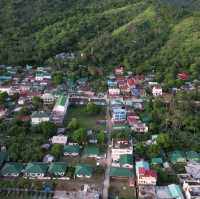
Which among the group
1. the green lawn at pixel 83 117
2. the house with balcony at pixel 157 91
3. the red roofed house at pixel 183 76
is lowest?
the green lawn at pixel 83 117

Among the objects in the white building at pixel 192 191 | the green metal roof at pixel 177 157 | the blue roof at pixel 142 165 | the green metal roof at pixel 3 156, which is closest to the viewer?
the white building at pixel 192 191

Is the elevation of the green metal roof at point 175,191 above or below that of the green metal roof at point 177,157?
below

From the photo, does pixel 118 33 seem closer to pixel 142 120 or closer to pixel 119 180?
pixel 142 120

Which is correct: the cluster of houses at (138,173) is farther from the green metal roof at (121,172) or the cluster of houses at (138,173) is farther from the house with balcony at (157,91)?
the house with balcony at (157,91)

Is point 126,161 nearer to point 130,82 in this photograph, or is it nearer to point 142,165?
point 142,165

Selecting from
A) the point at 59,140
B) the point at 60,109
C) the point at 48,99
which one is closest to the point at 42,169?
the point at 59,140

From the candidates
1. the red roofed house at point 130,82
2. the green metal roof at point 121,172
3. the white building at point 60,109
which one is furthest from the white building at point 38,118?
the red roofed house at point 130,82

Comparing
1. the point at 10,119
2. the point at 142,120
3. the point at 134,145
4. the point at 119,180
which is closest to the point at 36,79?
the point at 10,119

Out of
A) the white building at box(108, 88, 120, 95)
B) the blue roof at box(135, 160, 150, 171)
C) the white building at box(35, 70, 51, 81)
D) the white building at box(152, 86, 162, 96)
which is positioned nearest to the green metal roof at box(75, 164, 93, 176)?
the blue roof at box(135, 160, 150, 171)

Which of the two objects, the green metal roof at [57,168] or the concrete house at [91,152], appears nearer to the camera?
the green metal roof at [57,168]
